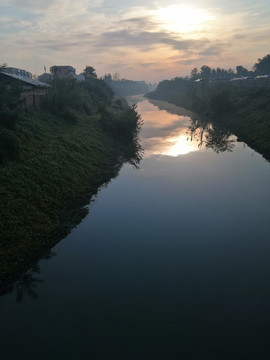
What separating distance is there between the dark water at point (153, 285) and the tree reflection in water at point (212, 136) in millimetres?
23300

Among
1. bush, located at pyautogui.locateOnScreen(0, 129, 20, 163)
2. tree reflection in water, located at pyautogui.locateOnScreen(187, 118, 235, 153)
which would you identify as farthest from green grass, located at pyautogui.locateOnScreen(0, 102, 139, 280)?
tree reflection in water, located at pyautogui.locateOnScreen(187, 118, 235, 153)

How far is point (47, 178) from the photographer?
27125 mm

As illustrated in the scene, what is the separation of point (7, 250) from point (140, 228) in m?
9.21

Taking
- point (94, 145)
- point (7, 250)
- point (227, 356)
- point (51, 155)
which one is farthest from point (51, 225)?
point (94, 145)

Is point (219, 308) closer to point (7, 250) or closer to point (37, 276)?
point (37, 276)

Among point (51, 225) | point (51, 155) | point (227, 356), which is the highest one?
point (51, 155)

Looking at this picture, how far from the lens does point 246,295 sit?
628 inches

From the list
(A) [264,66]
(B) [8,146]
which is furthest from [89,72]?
(B) [8,146]

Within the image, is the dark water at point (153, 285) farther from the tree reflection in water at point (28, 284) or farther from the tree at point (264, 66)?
the tree at point (264, 66)

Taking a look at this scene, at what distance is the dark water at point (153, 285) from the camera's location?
43.6 ft

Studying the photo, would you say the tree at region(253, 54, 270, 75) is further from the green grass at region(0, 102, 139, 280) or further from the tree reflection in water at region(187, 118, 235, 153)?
the green grass at region(0, 102, 139, 280)

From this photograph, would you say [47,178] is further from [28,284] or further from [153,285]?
[153,285]

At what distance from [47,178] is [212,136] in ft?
140

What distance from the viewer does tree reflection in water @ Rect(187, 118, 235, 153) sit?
52513mm
